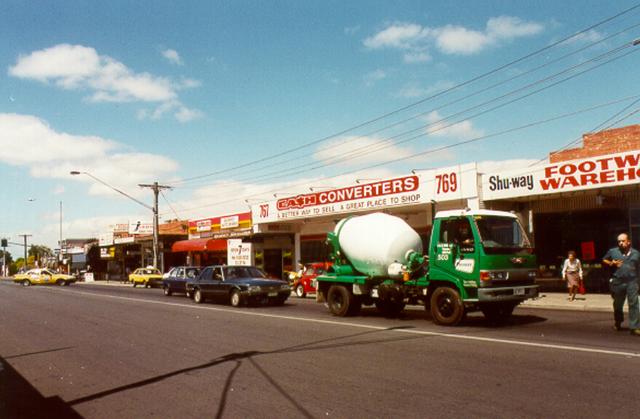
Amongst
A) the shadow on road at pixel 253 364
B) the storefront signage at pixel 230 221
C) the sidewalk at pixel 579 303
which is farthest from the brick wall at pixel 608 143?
the storefront signage at pixel 230 221

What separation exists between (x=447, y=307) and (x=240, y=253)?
25.2 m

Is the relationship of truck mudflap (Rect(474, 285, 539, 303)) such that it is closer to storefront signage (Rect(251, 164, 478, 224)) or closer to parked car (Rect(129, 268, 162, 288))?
storefront signage (Rect(251, 164, 478, 224))

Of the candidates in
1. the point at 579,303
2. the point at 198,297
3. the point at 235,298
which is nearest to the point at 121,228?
the point at 198,297

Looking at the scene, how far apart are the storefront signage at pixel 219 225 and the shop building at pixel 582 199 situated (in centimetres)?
1962

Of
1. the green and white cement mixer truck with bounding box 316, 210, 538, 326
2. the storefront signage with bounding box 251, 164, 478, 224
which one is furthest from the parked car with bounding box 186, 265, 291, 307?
the storefront signage with bounding box 251, 164, 478, 224

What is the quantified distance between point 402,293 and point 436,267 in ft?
4.40

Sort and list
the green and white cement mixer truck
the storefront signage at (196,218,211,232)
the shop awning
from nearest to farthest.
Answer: the green and white cement mixer truck → the shop awning → the storefront signage at (196,218,211,232)

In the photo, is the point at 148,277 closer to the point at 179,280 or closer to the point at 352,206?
the point at 179,280

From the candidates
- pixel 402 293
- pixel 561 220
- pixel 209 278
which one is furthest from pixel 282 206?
pixel 402 293

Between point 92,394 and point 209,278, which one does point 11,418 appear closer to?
point 92,394

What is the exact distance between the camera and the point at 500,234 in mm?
12328

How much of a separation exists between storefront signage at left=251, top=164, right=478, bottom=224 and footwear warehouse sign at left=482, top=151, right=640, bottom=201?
3.00 feet

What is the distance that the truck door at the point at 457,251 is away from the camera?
11.8m

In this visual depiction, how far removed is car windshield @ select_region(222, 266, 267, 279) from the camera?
825 inches
